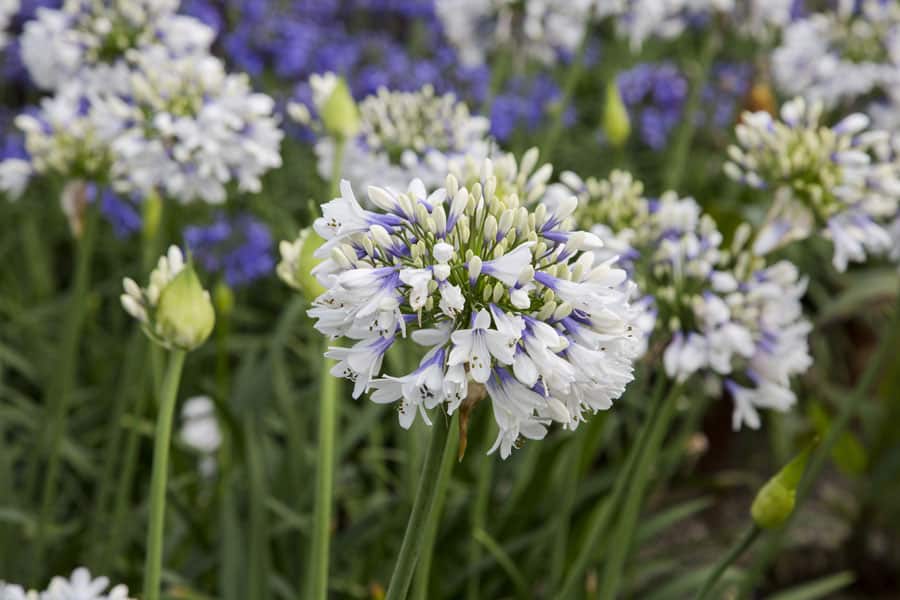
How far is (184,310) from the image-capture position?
1635 millimetres

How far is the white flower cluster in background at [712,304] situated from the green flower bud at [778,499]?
1.13 ft

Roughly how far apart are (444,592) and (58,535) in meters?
1.18

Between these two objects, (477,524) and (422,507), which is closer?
(422,507)

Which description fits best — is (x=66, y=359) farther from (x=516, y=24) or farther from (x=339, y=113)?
(x=516, y=24)

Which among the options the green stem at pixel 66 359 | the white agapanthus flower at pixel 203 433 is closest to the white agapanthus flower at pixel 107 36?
the green stem at pixel 66 359

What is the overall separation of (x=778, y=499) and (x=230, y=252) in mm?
2776

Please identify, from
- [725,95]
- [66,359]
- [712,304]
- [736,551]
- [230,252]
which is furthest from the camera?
[725,95]

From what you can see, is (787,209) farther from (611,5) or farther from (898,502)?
(898,502)

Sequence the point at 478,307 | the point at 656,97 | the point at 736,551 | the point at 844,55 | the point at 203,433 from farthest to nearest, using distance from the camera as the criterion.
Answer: the point at 656,97 → the point at 844,55 → the point at 203,433 → the point at 736,551 → the point at 478,307

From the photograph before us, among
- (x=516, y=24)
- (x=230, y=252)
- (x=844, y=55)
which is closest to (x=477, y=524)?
(x=230, y=252)

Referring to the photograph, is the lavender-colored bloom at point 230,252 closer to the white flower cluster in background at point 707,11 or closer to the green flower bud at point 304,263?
the white flower cluster in background at point 707,11

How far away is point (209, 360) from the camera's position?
13.2 ft

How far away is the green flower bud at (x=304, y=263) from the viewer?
1.77 m

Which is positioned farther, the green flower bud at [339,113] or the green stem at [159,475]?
the green flower bud at [339,113]
